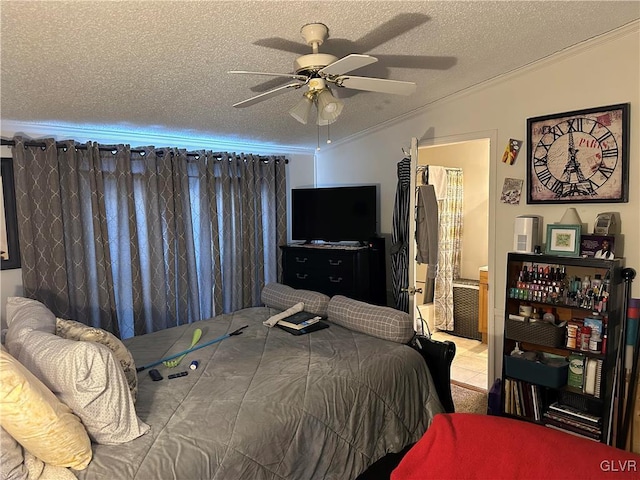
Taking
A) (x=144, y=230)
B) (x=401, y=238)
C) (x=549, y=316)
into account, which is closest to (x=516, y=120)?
(x=401, y=238)

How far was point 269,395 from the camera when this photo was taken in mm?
1913

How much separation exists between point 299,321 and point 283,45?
1.72m

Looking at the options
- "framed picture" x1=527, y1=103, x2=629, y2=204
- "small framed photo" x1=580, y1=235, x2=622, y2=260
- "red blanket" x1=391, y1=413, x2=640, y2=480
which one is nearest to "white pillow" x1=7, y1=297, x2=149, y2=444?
"red blanket" x1=391, y1=413, x2=640, y2=480

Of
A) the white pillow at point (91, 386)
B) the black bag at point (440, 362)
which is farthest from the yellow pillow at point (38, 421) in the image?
the black bag at point (440, 362)

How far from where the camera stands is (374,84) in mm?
2037

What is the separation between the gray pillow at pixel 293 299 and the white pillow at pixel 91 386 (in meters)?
1.55

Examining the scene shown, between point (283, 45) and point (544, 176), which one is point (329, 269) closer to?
point (544, 176)

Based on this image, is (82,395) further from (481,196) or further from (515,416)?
(481,196)

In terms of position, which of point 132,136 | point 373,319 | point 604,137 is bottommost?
A: point 373,319

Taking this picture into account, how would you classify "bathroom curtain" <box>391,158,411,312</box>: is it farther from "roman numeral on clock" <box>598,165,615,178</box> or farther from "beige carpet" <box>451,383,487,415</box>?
"roman numeral on clock" <box>598,165,615,178</box>

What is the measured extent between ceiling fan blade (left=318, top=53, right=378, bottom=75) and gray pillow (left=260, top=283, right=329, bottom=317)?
170cm

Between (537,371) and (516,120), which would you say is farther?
(516,120)

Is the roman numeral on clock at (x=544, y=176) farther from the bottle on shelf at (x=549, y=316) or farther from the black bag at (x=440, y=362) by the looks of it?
the black bag at (x=440, y=362)

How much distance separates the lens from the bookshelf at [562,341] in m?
2.52
